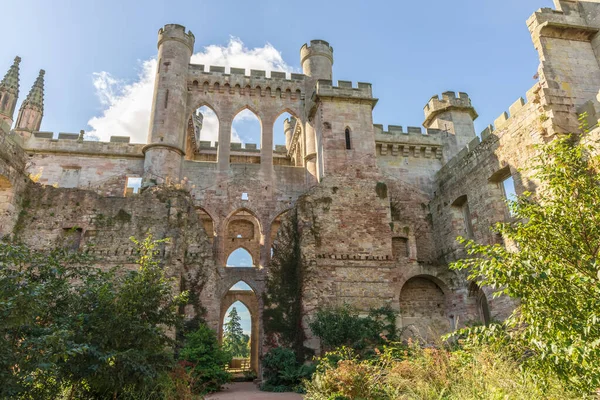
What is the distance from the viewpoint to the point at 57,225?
13883 millimetres

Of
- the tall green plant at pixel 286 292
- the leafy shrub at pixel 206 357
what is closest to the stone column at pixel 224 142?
the tall green plant at pixel 286 292

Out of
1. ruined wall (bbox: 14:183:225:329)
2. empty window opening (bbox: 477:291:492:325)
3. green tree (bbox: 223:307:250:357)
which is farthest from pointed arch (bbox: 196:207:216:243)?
green tree (bbox: 223:307:250:357)

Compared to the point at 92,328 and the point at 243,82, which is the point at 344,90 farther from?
the point at 92,328

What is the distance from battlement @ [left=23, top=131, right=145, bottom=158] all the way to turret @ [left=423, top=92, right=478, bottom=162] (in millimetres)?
15135

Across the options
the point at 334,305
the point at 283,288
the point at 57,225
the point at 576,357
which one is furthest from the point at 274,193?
the point at 576,357

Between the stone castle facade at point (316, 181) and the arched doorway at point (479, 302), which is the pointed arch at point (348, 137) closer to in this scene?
the stone castle facade at point (316, 181)

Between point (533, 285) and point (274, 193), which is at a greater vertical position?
point (274, 193)

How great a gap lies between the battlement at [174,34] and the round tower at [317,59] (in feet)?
20.1

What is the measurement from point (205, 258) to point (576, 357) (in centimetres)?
1218

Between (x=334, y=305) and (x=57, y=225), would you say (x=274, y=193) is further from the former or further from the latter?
(x=57, y=225)

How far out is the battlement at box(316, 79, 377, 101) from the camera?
704 inches

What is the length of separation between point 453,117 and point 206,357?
17023 mm

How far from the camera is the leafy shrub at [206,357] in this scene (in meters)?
11.7

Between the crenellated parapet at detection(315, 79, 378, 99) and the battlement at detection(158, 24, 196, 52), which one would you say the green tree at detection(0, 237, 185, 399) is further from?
the battlement at detection(158, 24, 196, 52)
